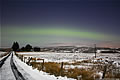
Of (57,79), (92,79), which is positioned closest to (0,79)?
(57,79)

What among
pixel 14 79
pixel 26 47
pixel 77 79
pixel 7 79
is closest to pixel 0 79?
pixel 7 79

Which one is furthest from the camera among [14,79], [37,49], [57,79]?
[37,49]

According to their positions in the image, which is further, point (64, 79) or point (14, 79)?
point (64, 79)

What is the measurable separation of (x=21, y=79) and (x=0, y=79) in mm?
1459

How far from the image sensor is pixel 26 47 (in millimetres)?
110812

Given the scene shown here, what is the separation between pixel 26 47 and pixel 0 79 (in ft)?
351

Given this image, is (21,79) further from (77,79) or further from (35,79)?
(77,79)

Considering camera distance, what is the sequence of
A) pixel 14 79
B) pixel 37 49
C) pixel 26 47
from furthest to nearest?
1. pixel 37 49
2. pixel 26 47
3. pixel 14 79

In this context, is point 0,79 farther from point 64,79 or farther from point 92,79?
point 92,79

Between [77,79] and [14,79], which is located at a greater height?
[14,79]

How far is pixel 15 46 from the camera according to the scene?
112312 millimetres

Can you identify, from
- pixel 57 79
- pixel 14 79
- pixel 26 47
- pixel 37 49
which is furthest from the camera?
pixel 37 49

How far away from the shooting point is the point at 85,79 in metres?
9.18

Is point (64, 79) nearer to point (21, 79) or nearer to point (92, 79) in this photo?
point (92, 79)
